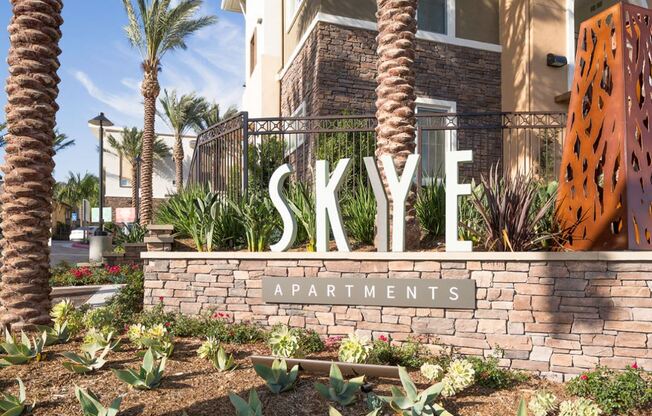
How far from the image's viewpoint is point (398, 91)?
7312mm

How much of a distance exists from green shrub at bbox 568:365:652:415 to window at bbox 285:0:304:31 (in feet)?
38.9

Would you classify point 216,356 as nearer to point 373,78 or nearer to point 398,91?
point 398,91

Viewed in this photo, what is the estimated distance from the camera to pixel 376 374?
520cm

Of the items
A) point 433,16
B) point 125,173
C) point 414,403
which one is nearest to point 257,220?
point 414,403

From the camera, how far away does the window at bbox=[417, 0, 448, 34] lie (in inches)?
529

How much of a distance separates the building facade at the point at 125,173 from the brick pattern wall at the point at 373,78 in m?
28.7

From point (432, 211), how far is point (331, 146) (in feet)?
10.6

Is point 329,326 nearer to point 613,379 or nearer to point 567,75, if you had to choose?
point 613,379

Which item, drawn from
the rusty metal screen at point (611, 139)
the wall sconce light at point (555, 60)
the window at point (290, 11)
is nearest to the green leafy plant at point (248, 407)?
the rusty metal screen at point (611, 139)

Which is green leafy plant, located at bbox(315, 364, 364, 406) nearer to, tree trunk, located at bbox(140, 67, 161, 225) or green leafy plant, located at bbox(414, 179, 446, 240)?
green leafy plant, located at bbox(414, 179, 446, 240)

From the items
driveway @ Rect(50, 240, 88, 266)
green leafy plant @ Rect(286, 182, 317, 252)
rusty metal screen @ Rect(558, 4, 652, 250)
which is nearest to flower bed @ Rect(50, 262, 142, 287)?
driveway @ Rect(50, 240, 88, 266)

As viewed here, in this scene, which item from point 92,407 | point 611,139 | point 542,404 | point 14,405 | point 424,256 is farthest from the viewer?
point 424,256

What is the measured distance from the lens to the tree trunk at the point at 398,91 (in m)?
7.24

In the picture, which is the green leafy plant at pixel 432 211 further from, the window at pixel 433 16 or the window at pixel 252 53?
the window at pixel 252 53
